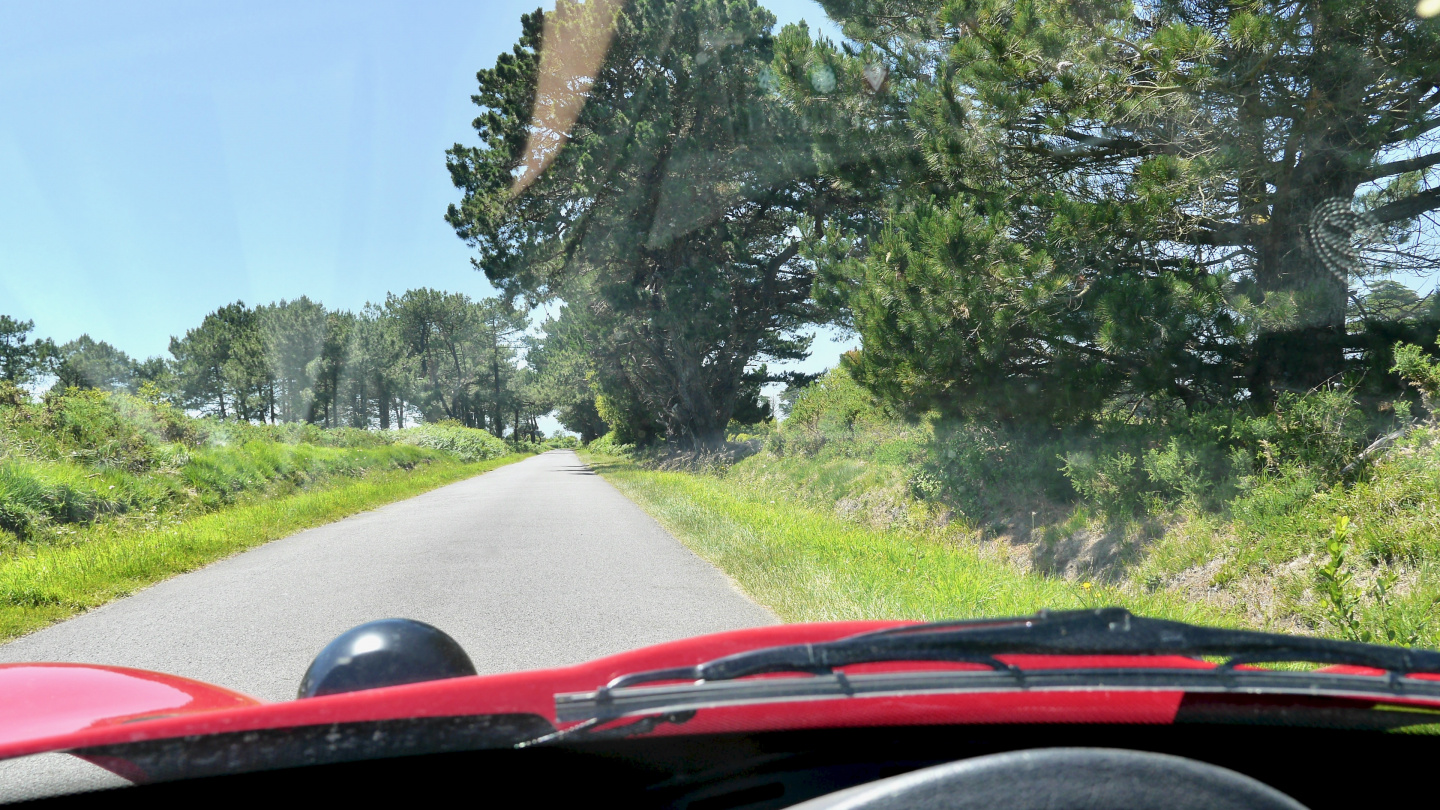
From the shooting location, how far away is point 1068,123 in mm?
6879

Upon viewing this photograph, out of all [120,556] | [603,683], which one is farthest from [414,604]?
[603,683]

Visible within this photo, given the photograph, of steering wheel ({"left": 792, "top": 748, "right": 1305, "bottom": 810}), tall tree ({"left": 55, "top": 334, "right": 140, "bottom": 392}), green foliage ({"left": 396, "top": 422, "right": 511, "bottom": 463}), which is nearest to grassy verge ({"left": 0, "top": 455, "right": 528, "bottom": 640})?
steering wheel ({"left": 792, "top": 748, "right": 1305, "bottom": 810})

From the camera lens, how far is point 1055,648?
1360 mm

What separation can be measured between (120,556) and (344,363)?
70.3 m

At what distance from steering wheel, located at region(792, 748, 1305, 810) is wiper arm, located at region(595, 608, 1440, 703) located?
1.10 feet

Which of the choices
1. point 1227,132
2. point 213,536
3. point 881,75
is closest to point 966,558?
point 1227,132

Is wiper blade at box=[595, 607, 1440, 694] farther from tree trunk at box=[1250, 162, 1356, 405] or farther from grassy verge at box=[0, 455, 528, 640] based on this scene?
grassy verge at box=[0, 455, 528, 640]

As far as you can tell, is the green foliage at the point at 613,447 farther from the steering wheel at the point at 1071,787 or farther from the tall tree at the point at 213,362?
the steering wheel at the point at 1071,787

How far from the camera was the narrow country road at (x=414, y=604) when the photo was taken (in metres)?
5.07

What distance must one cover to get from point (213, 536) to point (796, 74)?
8.78 m

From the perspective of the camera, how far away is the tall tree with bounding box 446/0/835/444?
20.3m

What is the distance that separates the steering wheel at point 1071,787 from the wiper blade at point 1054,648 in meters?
0.33

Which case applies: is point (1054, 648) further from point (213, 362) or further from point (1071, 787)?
point (213, 362)

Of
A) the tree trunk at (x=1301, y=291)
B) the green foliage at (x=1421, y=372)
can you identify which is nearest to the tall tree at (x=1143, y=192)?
the tree trunk at (x=1301, y=291)
